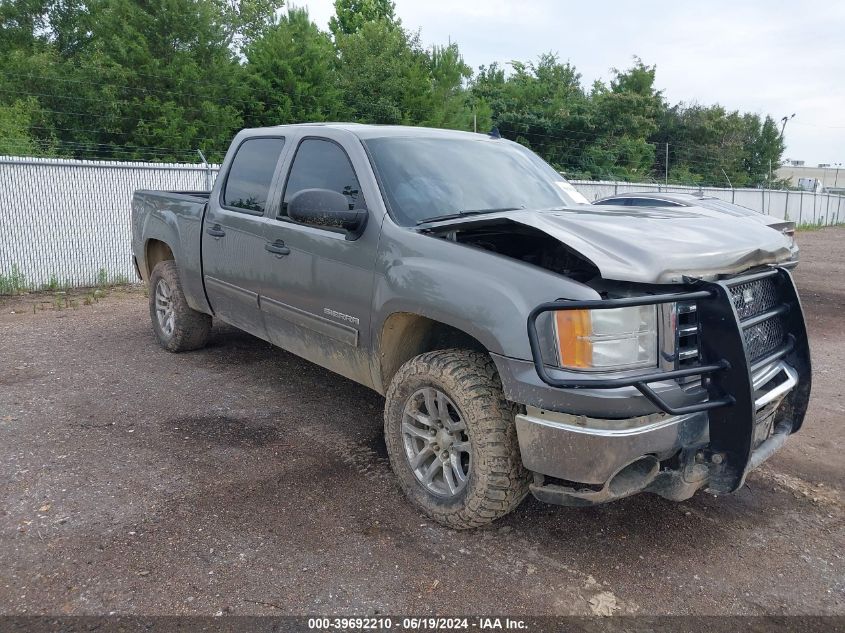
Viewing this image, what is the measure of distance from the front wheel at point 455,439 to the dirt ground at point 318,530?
0.59ft

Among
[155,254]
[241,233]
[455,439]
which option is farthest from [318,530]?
[155,254]

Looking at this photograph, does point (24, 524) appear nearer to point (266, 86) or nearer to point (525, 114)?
point (266, 86)

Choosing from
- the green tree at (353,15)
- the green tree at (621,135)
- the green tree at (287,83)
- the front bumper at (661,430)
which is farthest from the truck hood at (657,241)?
the green tree at (353,15)

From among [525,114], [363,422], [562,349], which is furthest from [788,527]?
[525,114]

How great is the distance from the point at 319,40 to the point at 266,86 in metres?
6.23

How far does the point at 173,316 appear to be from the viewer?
613cm

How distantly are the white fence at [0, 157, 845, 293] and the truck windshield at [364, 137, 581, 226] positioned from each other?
295 inches

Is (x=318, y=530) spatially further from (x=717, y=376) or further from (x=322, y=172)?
(x=322, y=172)

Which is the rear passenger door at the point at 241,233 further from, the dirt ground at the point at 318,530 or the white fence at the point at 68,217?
the white fence at the point at 68,217

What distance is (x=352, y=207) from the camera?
12.6 ft

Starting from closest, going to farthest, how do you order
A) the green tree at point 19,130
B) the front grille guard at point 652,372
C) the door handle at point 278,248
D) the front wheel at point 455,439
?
the front grille guard at point 652,372 < the front wheel at point 455,439 < the door handle at point 278,248 < the green tree at point 19,130

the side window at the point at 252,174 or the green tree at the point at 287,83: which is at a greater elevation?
the green tree at the point at 287,83

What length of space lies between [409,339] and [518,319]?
2.99 ft

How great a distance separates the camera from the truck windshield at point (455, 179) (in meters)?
3.82
